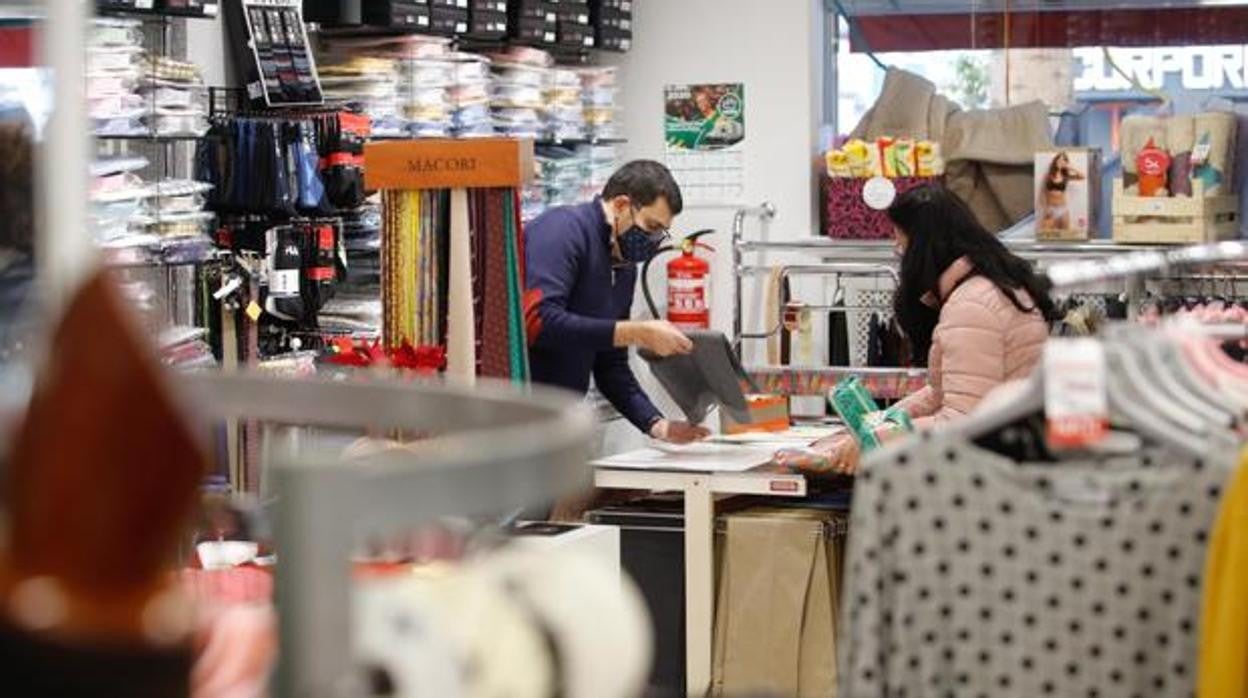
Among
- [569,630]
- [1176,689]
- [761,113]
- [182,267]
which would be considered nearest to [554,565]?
[569,630]

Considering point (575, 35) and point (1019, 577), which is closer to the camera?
point (1019, 577)

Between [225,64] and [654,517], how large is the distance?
228 centimetres

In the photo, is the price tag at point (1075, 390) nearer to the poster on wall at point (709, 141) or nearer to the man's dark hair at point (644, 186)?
the man's dark hair at point (644, 186)

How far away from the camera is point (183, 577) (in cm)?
326

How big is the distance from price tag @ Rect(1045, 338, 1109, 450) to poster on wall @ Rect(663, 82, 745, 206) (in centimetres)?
769

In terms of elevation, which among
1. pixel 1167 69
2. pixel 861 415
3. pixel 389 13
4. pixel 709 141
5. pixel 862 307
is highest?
pixel 389 13

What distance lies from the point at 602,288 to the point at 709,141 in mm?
3664

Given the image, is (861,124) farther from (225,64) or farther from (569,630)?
(569,630)

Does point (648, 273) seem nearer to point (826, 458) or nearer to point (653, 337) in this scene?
point (653, 337)

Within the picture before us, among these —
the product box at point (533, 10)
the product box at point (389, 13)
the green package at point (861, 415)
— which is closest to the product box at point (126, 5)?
the product box at point (389, 13)

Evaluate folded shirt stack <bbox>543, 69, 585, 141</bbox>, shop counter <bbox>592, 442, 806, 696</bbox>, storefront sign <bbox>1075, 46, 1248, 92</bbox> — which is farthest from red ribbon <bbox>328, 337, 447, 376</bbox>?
storefront sign <bbox>1075, 46, 1248, 92</bbox>

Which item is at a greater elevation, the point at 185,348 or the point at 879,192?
the point at 879,192

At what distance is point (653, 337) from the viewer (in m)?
6.45

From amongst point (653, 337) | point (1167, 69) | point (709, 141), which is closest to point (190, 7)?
point (653, 337)
